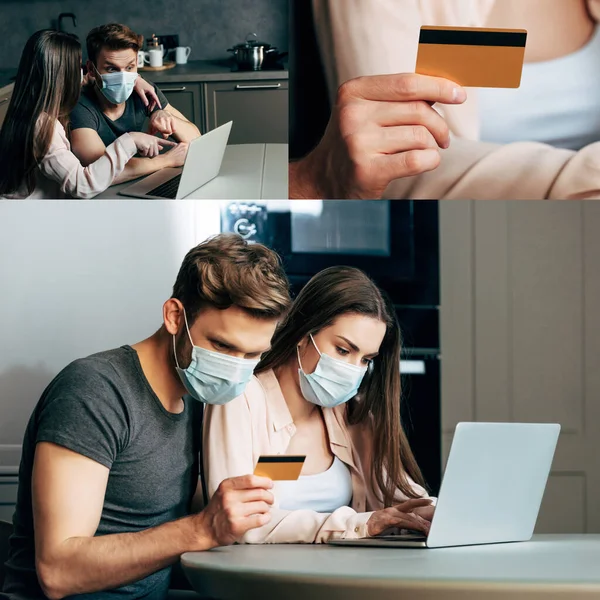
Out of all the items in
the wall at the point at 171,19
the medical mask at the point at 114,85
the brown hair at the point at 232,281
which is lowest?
the brown hair at the point at 232,281

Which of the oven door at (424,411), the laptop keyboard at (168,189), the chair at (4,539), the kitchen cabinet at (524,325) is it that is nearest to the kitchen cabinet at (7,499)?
the chair at (4,539)

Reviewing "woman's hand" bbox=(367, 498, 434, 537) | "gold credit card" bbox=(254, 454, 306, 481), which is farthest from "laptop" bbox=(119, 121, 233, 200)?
"woman's hand" bbox=(367, 498, 434, 537)

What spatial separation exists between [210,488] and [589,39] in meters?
1.54

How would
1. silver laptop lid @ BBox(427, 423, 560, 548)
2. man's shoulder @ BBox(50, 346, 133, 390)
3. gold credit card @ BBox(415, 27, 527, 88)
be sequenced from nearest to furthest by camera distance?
silver laptop lid @ BBox(427, 423, 560, 548), man's shoulder @ BBox(50, 346, 133, 390), gold credit card @ BBox(415, 27, 527, 88)

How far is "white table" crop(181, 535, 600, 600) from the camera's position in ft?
3.88

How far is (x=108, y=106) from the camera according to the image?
212cm

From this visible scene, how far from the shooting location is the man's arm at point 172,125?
2150 millimetres

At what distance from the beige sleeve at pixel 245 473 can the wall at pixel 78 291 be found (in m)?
0.46

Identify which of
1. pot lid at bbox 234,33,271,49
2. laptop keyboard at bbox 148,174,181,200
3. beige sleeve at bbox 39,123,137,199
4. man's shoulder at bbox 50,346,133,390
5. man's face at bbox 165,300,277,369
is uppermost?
pot lid at bbox 234,33,271,49

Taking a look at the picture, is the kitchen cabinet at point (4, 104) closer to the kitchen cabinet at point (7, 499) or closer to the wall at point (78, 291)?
the wall at point (78, 291)

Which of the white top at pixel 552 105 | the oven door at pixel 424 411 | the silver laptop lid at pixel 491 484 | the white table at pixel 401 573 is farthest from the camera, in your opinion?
the oven door at pixel 424 411

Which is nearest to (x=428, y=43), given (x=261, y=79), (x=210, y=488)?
(x=261, y=79)

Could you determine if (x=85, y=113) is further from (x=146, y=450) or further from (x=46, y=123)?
(x=146, y=450)

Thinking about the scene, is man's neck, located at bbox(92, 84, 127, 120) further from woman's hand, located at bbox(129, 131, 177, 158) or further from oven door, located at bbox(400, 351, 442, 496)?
oven door, located at bbox(400, 351, 442, 496)
